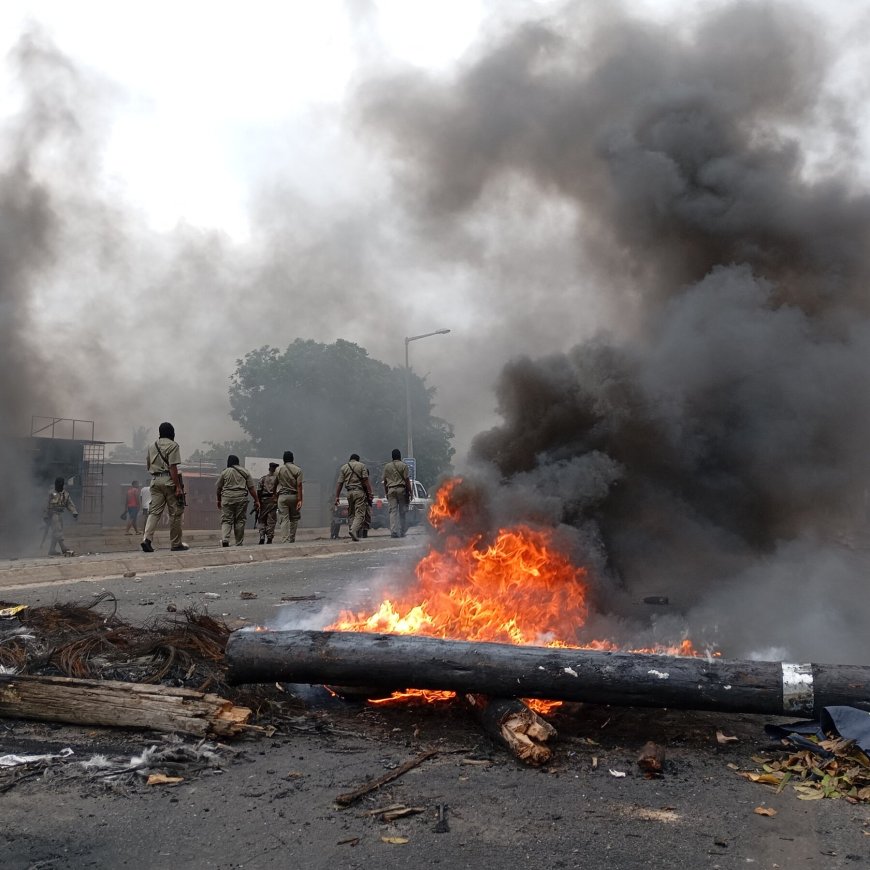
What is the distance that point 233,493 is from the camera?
14.6m

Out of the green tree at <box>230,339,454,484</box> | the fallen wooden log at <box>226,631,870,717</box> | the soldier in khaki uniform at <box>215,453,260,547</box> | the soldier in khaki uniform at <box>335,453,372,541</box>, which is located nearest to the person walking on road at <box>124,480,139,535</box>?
the soldier in khaki uniform at <box>335,453,372,541</box>

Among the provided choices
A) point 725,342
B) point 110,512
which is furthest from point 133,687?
Result: point 110,512

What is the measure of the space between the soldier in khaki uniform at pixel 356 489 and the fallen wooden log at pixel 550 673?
38.7 ft

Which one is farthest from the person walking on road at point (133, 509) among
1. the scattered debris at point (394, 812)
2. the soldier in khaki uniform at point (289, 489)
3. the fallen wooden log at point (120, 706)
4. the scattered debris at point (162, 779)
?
the scattered debris at point (394, 812)

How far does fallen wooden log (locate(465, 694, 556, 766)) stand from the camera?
3869 millimetres

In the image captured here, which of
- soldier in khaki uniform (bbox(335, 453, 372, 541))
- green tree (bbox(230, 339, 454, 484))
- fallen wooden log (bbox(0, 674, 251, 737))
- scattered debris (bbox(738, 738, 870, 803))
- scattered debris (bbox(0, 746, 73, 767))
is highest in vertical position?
green tree (bbox(230, 339, 454, 484))

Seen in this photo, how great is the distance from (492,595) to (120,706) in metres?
2.86

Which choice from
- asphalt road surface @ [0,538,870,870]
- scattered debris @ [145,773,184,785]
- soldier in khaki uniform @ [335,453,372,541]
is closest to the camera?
asphalt road surface @ [0,538,870,870]

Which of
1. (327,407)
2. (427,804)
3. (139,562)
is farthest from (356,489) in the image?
(327,407)

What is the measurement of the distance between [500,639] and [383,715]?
1.21m

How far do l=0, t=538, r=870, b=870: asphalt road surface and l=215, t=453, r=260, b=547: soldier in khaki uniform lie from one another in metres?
10.1

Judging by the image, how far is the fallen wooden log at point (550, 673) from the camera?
13.3 ft

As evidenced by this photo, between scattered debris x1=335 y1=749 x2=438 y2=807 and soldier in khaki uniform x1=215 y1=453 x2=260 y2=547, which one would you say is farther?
soldier in khaki uniform x1=215 y1=453 x2=260 y2=547

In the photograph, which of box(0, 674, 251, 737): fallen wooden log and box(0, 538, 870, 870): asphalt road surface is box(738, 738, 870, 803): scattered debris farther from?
box(0, 674, 251, 737): fallen wooden log
